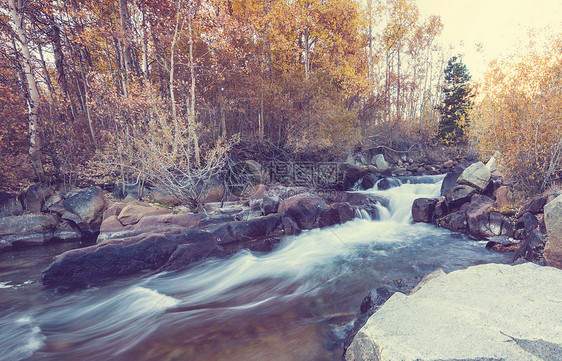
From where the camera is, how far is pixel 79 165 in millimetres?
10500

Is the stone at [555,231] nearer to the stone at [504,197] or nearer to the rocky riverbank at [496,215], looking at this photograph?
the rocky riverbank at [496,215]

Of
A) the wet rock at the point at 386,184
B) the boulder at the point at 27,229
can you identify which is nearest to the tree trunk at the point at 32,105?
the boulder at the point at 27,229

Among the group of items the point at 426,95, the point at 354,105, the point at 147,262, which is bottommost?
the point at 147,262

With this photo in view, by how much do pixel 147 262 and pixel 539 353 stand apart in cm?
719

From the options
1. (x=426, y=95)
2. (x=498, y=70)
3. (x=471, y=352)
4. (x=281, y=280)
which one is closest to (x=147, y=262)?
(x=281, y=280)

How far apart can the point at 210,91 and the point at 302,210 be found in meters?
11.0

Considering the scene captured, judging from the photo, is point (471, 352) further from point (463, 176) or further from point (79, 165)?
point (79, 165)

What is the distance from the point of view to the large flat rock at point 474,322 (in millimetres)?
1921

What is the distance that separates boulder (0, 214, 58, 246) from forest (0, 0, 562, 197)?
7.05 ft

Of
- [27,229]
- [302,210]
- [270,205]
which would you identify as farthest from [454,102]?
[27,229]

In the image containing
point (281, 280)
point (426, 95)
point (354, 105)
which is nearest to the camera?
point (281, 280)

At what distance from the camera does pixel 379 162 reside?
20109mm

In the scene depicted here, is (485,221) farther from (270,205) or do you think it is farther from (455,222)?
(270,205)

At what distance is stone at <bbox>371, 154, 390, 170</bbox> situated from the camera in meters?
20.0
